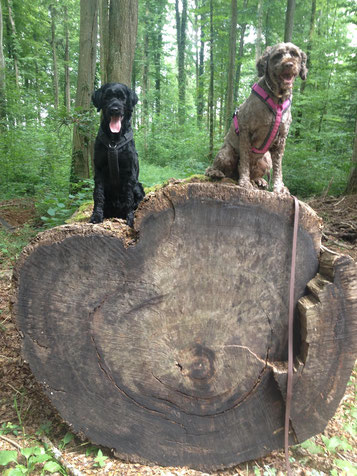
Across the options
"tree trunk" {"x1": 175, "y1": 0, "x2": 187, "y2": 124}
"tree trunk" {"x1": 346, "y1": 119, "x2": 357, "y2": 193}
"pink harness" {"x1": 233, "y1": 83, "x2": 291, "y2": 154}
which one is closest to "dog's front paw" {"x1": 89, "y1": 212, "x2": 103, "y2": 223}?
"pink harness" {"x1": 233, "y1": 83, "x2": 291, "y2": 154}

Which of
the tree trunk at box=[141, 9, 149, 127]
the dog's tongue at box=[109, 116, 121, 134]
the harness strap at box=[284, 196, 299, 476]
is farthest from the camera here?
the tree trunk at box=[141, 9, 149, 127]

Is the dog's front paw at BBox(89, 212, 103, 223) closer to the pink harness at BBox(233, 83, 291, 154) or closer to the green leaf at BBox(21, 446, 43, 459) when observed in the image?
the pink harness at BBox(233, 83, 291, 154)

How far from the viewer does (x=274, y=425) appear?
67.7 inches

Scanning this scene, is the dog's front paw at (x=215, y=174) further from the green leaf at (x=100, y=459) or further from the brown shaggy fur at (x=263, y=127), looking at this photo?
the green leaf at (x=100, y=459)

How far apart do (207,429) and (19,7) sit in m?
21.8

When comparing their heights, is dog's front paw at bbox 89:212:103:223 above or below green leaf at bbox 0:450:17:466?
above

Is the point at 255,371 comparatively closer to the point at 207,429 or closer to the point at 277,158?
the point at 207,429

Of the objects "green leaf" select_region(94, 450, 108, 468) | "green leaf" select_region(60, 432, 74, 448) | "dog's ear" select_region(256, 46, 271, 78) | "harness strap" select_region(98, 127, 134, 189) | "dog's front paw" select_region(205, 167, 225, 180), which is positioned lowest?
"green leaf" select_region(94, 450, 108, 468)

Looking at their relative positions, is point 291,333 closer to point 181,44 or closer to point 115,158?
point 115,158

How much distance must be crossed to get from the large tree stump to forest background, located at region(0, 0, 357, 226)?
9.48 feet

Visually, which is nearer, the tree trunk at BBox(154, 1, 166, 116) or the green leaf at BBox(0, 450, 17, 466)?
the green leaf at BBox(0, 450, 17, 466)

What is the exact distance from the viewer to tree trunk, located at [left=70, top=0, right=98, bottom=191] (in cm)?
648

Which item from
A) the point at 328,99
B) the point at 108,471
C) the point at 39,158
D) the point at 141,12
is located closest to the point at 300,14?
the point at 328,99

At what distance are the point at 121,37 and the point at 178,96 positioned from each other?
20.9 metres
